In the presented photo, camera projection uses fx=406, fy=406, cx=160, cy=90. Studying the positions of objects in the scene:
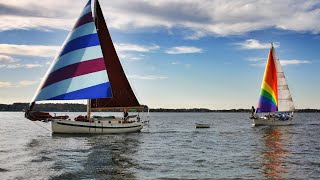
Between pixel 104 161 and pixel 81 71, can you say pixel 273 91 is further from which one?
pixel 104 161

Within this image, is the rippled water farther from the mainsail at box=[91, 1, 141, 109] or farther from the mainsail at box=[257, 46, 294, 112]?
the mainsail at box=[257, 46, 294, 112]

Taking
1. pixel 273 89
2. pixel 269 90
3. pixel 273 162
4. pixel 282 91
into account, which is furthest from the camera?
pixel 282 91

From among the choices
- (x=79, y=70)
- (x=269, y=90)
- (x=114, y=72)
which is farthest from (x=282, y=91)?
(x=79, y=70)

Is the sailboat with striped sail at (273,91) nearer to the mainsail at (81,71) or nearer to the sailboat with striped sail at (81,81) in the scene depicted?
the sailboat with striped sail at (81,81)

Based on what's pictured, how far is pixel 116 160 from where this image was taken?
103ft

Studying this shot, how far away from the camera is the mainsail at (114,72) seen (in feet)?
191

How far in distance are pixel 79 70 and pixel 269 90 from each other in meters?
45.0

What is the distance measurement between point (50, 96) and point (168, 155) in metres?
20.9

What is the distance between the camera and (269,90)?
82.4 m

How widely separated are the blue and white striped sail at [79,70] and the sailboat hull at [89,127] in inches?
128

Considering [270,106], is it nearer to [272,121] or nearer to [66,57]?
[272,121]

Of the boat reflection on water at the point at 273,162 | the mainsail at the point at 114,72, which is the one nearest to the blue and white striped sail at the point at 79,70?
the mainsail at the point at 114,72

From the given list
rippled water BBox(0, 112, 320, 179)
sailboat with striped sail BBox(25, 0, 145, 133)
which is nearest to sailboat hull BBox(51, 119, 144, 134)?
sailboat with striped sail BBox(25, 0, 145, 133)

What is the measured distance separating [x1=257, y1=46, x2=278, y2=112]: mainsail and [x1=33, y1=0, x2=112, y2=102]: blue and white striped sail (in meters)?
40.5
